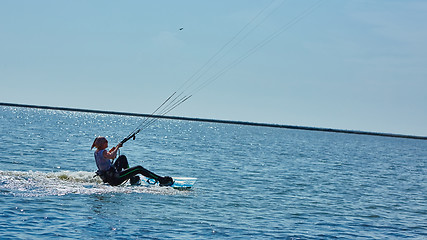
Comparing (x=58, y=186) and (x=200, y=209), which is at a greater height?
(x=200, y=209)

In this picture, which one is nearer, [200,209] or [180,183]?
[200,209]

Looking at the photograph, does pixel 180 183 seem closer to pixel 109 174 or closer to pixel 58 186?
pixel 109 174

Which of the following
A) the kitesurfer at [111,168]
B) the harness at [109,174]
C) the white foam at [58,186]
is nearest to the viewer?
the white foam at [58,186]

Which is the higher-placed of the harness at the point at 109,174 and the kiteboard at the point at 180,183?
the kiteboard at the point at 180,183

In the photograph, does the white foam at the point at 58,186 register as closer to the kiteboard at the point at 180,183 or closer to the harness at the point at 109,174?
the harness at the point at 109,174

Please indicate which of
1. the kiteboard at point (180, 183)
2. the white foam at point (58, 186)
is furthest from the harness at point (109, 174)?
the kiteboard at point (180, 183)

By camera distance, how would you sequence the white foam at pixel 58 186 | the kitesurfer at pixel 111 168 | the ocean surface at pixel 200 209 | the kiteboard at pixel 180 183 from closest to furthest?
1. the ocean surface at pixel 200 209
2. the white foam at pixel 58 186
3. the kitesurfer at pixel 111 168
4. the kiteboard at pixel 180 183

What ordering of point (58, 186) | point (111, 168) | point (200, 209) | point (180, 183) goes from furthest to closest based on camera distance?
point (180, 183), point (111, 168), point (58, 186), point (200, 209)

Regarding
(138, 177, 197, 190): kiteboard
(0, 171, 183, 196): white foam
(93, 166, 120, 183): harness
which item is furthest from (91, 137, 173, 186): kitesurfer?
(138, 177, 197, 190): kiteboard

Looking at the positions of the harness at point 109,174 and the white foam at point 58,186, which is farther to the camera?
the harness at point 109,174

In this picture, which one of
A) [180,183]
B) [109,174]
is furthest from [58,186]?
[180,183]

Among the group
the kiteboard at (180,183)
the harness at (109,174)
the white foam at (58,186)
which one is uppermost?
the kiteboard at (180,183)

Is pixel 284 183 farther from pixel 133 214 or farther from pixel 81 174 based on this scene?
pixel 133 214

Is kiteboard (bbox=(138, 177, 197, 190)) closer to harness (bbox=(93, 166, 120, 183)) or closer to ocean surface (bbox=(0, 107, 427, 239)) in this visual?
ocean surface (bbox=(0, 107, 427, 239))
